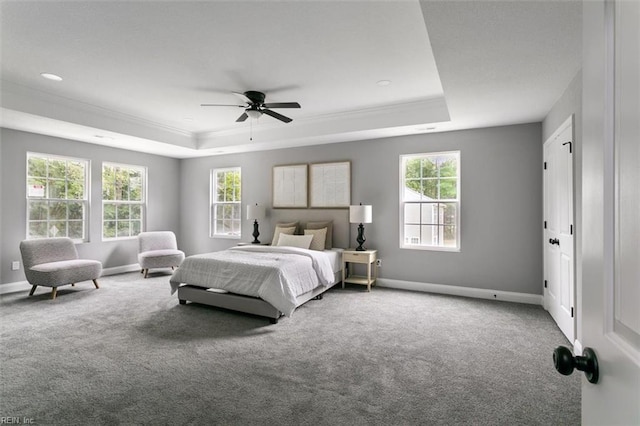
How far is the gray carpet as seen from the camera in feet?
6.93

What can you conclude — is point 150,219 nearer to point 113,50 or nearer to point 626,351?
point 113,50

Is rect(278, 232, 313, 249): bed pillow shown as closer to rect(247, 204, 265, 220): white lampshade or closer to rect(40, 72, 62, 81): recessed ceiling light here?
rect(247, 204, 265, 220): white lampshade

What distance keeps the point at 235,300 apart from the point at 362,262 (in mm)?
2069

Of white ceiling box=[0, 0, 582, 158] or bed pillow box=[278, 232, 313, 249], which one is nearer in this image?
white ceiling box=[0, 0, 582, 158]

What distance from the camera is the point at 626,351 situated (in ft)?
1.89

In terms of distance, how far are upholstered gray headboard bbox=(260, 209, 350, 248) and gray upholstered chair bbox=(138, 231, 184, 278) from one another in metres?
1.79

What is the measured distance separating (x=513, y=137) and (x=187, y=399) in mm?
4893

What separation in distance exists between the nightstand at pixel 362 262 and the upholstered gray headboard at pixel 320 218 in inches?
16.8

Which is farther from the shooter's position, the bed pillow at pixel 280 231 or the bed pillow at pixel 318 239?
the bed pillow at pixel 280 231

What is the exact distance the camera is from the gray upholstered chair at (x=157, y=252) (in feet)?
20.0

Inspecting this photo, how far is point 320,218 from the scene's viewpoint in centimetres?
605

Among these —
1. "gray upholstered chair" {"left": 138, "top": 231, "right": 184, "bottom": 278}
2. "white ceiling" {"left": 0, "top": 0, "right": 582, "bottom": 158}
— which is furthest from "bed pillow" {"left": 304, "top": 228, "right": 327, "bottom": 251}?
"gray upholstered chair" {"left": 138, "top": 231, "right": 184, "bottom": 278}

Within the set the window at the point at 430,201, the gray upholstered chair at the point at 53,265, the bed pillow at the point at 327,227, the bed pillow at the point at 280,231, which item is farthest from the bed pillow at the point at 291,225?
the gray upholstered chair at the point at 53,265

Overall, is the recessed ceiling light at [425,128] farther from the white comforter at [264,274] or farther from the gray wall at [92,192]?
the gray wall at [92,192]
